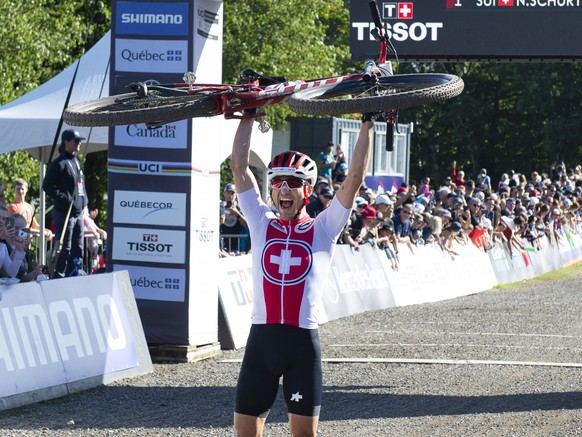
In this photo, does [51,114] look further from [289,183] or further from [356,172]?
[356,172]

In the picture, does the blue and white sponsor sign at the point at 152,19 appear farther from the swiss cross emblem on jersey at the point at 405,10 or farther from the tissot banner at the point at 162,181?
the swiss cross emblem on jersey at the point at 405,10

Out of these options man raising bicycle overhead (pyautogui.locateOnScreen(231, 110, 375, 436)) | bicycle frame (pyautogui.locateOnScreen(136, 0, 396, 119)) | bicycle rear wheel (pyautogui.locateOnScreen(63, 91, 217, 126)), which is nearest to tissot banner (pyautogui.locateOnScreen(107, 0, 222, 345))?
bicycle rear wheel (pyautogui.locateOnScreen(63, 91, 217, 126))

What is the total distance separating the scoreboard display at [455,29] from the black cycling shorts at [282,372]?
7652 mm

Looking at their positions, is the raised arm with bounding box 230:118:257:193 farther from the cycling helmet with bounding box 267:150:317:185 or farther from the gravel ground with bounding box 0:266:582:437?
the gravel ground with bounding box 0:266:582:437

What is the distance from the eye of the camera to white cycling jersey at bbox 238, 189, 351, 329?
20.6 feet

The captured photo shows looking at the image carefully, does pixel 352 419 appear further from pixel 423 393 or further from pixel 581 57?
pixel 581 57

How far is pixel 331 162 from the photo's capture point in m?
25.1

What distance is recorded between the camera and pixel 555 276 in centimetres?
2888

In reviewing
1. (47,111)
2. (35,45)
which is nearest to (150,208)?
(47,111)

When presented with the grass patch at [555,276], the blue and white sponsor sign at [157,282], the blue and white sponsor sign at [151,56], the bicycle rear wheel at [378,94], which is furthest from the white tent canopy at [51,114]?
the grass patch at [555,276]

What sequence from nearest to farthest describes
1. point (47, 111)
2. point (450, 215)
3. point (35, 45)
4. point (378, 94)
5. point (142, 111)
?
point (378, 94), point (142, 111), point (47, 111), point (35, 45), point (450, 215)

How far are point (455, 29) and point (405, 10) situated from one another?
25.5 inches

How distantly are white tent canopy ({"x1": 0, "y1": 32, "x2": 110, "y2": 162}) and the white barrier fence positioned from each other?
3.39 m

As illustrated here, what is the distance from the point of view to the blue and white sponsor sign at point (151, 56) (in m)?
12.5
